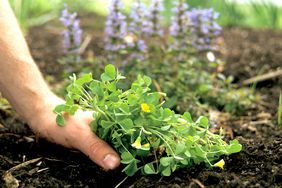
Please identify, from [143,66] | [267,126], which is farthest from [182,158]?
[143,66]

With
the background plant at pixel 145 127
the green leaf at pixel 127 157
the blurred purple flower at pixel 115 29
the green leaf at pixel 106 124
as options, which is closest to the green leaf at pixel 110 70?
the background plant at pixel 145 127

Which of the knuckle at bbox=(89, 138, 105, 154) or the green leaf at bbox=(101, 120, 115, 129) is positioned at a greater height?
the green leaf at bbox=(101, 120, 115, 129)

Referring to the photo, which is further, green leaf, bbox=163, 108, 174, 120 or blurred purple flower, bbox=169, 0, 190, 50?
blurred purple flower, bbox=169, 0, 190, 50

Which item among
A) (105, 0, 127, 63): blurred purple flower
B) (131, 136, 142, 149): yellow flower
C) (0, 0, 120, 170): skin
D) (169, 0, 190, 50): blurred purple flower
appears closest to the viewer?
(131, 136, 142, 149): yellow flower

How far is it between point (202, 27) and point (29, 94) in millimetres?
1244

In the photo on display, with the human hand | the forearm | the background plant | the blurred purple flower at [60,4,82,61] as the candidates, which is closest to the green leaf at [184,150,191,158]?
the background plant

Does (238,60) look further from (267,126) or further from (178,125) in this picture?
(178,125)

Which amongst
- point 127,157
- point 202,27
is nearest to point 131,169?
point 127,157

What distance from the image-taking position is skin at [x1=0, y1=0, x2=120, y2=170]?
187 cm

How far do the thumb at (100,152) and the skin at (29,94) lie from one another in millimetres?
12

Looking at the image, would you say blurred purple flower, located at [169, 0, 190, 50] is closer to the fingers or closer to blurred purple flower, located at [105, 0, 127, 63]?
blurred purple flower, located at [105, 0, 127, 63]

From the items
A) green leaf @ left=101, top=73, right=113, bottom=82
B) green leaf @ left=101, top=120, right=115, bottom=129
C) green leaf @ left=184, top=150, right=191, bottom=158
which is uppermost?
green leaf @ left=101, top=73, right=113, bottom=82

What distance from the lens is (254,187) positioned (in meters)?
1.63

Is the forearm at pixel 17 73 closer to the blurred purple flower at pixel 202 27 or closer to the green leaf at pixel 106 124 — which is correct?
the green leaf at pixel 106 124
